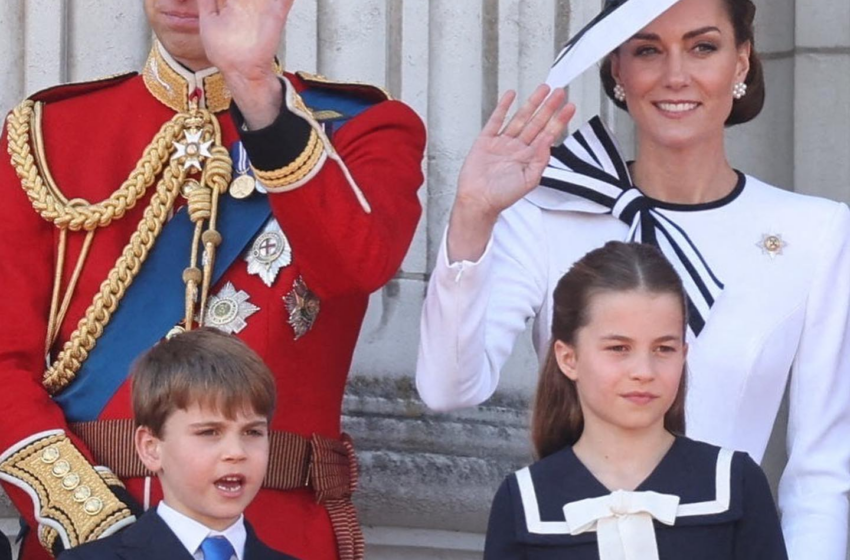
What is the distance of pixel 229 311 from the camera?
4.53 m

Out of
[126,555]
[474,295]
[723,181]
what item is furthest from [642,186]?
[126,555]

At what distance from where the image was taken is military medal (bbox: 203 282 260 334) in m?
4.51

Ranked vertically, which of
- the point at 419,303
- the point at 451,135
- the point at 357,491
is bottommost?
the point at 357,491

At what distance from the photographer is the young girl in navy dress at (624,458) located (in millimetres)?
3990

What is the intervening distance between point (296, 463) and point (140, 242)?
0.47m

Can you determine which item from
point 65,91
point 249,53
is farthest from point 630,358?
point 65,91

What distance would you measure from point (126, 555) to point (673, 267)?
39.2 inches

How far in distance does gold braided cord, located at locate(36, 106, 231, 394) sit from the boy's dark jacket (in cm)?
50

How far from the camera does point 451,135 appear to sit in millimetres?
5543

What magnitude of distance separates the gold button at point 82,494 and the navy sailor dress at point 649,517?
0.70 meters

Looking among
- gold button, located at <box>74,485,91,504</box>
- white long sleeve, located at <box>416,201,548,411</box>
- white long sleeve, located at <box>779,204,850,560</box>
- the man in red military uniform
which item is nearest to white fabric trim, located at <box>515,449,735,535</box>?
white long sleeve, located at <box>416,201,548,411</box>

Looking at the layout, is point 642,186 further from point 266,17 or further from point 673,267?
point 266,17

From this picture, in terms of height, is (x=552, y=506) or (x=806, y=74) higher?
(x=806, y=74)

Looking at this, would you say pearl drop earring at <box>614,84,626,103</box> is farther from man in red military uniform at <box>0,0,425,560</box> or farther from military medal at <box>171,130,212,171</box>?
military medal at <box>171,130,212,171</box>
